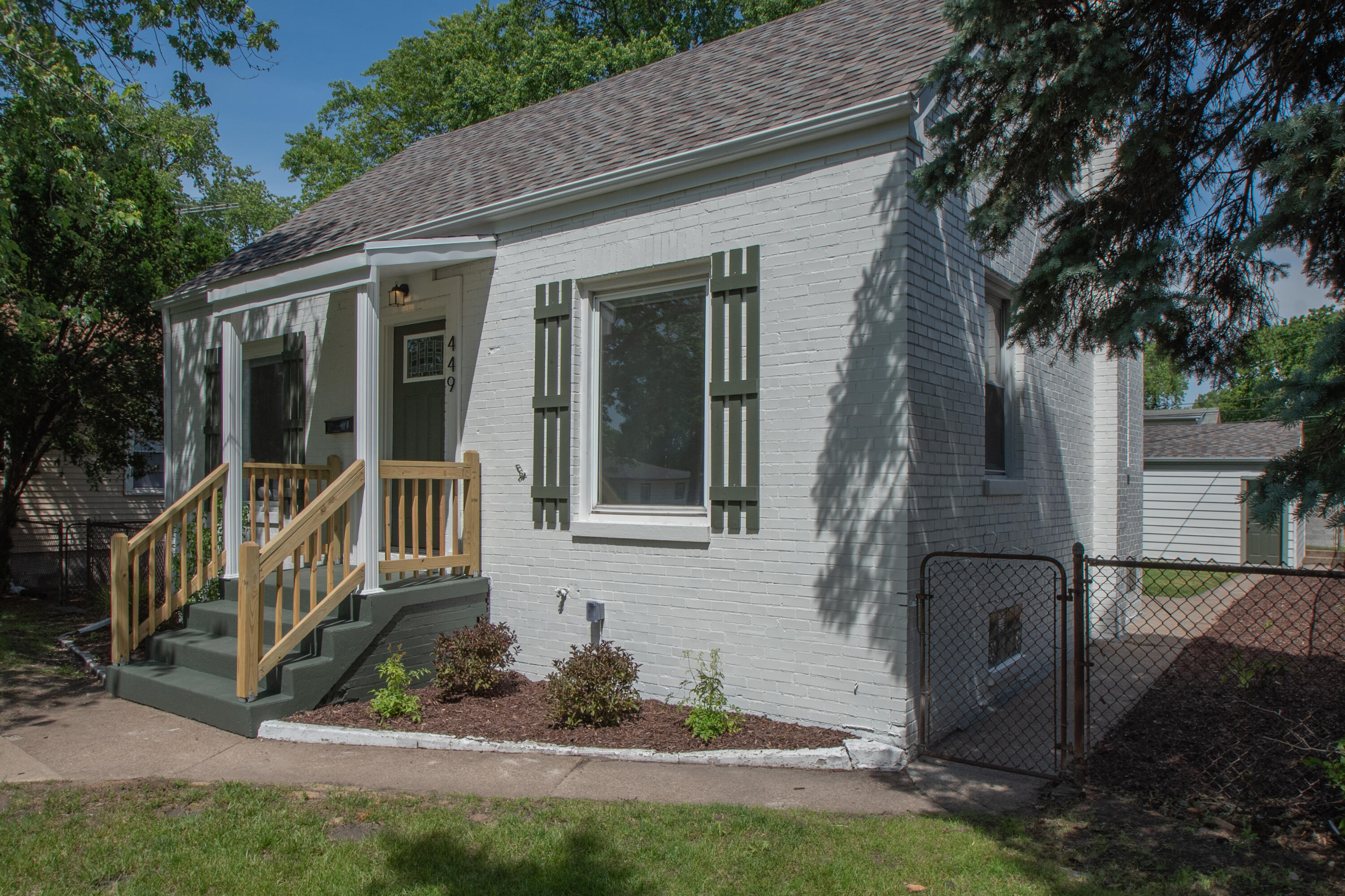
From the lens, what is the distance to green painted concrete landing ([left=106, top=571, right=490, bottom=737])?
6.02m

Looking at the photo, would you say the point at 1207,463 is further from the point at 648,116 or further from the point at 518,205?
the point at 518,205

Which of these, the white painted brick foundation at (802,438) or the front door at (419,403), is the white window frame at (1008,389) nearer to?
the white painted brick foundation at (802,438)

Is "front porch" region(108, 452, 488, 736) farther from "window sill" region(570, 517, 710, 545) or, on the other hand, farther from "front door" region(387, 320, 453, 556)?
"window sill" region(570, 517, 710, 545)

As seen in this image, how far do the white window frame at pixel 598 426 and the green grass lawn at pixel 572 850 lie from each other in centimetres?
239

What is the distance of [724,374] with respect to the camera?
20.0 feet

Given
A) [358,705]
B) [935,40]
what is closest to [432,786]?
[358,705]

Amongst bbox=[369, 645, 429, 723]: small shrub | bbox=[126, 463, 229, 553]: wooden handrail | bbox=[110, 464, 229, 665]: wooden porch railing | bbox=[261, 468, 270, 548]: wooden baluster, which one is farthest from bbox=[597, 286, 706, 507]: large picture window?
bbox=[126, 463, 229, 553]: wooden handrail

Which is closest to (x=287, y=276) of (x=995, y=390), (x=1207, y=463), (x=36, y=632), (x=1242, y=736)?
(x=36, y=632)

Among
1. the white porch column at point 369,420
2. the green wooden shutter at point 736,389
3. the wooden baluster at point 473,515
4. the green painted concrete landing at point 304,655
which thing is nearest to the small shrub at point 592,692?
the green wooden shutter at point 736,389

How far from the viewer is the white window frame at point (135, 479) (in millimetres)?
14891

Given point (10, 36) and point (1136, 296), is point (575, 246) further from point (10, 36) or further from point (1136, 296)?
point (10, 36)

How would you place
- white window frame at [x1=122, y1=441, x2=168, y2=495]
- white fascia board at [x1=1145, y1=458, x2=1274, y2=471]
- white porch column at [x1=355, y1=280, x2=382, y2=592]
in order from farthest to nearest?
white fascia board at [x1=1145, y1=458, x2=1274, y2=471] < white window frame at [x1=122, y1=441, x2=168, y2=495] < white porch column at [x1=355, y1=280, x2=382, y2=592]

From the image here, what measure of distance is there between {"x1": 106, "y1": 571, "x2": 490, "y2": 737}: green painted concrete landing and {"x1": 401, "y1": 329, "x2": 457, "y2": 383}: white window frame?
2.05 m

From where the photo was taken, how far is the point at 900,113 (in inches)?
212
